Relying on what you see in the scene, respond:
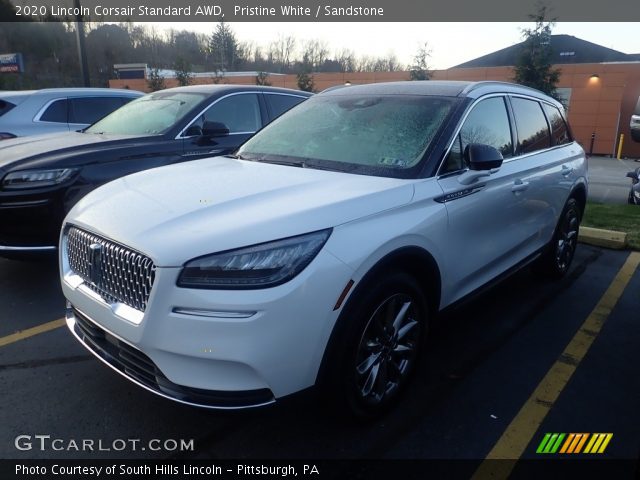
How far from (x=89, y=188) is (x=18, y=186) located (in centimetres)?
52

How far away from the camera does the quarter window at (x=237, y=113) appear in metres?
5.46

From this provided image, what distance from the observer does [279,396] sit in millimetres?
2131

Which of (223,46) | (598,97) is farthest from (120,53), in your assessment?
(598,97)

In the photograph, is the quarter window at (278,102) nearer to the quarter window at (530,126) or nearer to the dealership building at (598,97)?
the quarter window at (530,126)

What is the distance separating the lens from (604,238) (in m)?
6.23

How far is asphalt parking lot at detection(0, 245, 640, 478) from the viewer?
99.3 inches

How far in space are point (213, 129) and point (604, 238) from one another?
4927 mm

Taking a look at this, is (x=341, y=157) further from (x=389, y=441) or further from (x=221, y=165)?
(x=389, y=441)

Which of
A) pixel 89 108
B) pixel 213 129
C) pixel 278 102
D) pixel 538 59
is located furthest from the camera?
pixel 538 59

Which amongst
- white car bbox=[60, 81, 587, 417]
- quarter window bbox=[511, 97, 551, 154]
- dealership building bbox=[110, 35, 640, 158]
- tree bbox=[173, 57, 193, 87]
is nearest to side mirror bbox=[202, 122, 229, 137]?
white car bbox=[60, 81, 587, 417]

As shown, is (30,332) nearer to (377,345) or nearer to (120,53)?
(377,345)

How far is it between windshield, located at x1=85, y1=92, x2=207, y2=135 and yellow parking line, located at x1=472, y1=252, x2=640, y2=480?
162 inches

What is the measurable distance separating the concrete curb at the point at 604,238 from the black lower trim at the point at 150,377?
5599 mm

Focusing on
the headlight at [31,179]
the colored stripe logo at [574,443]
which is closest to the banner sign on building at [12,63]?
the headlight at [31,179]
